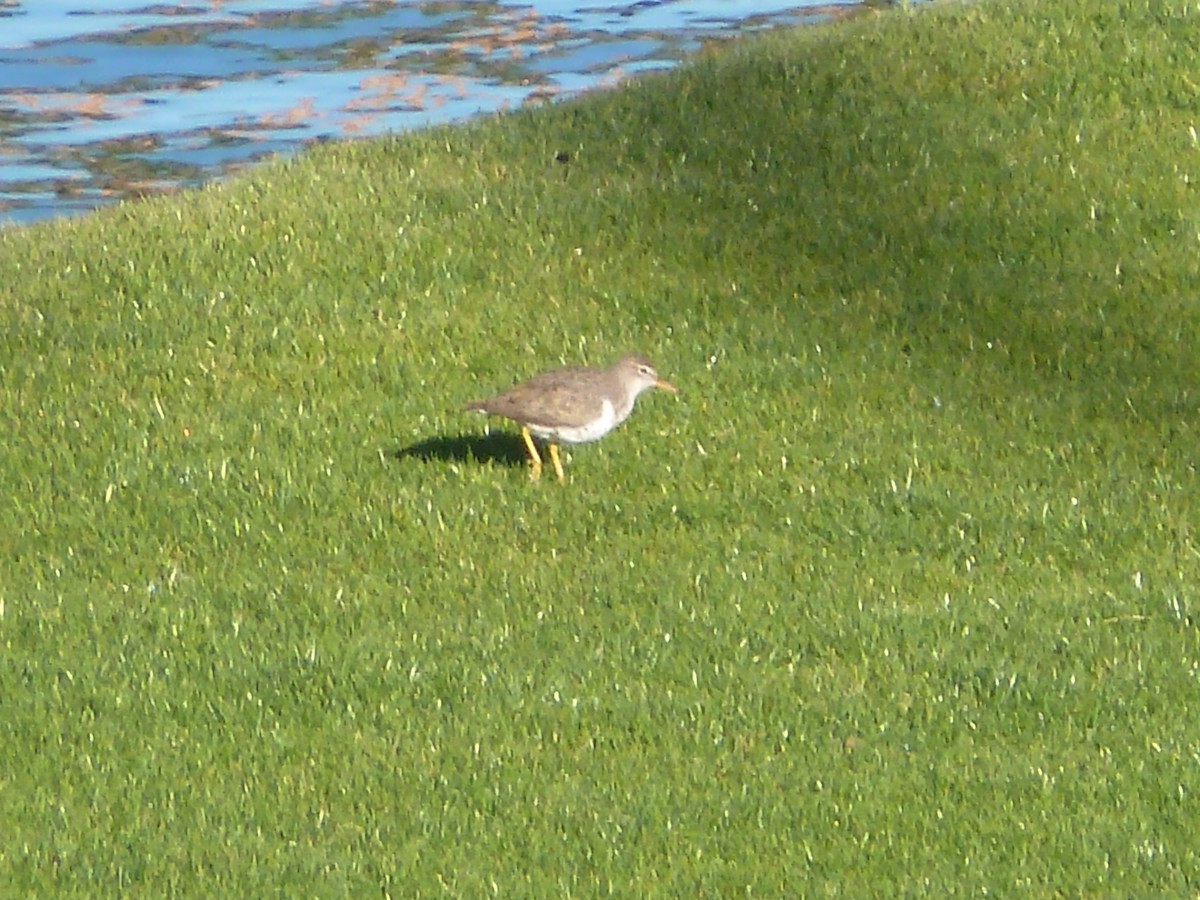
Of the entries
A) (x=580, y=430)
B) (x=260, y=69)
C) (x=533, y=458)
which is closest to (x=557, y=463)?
(x=533, y=458)

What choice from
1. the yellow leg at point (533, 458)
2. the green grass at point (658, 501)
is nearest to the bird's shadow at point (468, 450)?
the green grass at point (658, 501)

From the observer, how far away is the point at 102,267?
13.5 metres

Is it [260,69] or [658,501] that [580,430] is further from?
[260,69]

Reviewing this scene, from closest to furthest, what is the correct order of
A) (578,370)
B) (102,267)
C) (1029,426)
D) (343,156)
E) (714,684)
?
1. (714,684)
2. (578,370)
3. (1029,426)
4. (102,267)
5. (343,156)

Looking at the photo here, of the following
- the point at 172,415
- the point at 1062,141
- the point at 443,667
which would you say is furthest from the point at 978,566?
the point at 1062,141

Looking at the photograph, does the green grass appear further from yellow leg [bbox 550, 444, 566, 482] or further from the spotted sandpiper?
the spotted sandpiper

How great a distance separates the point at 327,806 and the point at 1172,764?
3291 millimetres

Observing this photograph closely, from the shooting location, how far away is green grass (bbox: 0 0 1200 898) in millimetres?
7695

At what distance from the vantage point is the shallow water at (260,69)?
20484 mm

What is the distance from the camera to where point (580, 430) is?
10.4 metres

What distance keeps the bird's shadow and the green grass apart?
4cm

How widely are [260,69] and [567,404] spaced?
46.5 ft

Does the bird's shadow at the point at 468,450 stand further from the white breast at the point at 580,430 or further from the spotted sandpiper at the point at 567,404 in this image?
the white breast at the point at 580,430

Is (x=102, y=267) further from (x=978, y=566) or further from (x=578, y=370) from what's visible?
(x=978, y=566)
